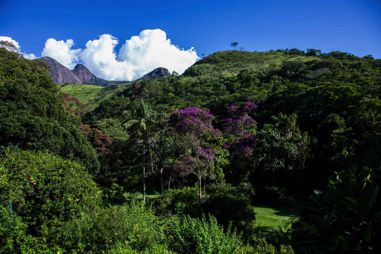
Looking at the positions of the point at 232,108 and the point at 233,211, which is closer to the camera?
the point at 233,211

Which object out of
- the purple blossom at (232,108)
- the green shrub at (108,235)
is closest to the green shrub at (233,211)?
the green shrub at (108,235)

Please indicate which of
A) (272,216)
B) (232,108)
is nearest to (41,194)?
(272,216)

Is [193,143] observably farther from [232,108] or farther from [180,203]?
[232,108]

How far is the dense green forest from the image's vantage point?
4621 millimetres

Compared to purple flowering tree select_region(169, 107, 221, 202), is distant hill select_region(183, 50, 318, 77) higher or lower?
higher

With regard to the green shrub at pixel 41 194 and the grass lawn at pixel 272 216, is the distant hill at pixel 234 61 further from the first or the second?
the green shrub at pixel 41 194

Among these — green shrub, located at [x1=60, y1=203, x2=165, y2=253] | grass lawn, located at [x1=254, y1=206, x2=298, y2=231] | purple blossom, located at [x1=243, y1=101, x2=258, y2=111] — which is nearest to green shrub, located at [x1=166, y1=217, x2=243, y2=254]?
green shrub, located at [x1=60, y1=203, x2=165, y2=253]

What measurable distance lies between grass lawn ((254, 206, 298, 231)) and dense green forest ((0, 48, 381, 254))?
0.45ft

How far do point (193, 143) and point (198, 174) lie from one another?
186 cm

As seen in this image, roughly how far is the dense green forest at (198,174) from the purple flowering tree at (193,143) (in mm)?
68

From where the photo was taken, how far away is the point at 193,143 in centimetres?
1861

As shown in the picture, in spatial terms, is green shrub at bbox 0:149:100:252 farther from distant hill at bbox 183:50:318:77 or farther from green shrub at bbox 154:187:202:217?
distant hill at bbox 183:50:318:77

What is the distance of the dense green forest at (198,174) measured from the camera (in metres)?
4.62

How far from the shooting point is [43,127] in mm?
20109
